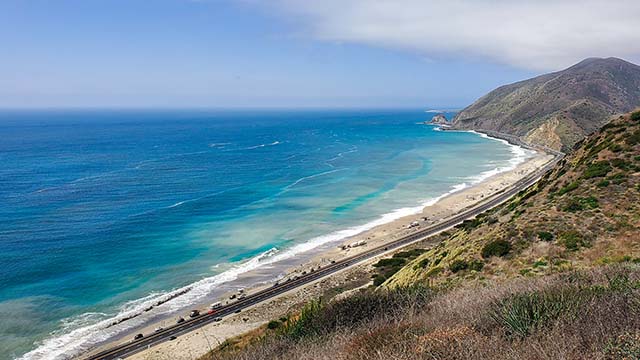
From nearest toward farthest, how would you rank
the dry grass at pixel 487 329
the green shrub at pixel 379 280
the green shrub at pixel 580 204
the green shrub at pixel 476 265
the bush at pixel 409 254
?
the dry grass at pixel 487 329 < the green shrub at pixel 476 265 < the green shrub at pixel 580 204 < the green shrub at pixel 379 280 < the bush at pixel 409 254

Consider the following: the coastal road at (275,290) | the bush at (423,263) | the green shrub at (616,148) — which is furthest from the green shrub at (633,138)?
the coastal road at (275,290)

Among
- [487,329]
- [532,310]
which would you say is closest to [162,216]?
[487,329]

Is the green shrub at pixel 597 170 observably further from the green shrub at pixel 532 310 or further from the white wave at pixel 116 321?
the white wave at pixel 116 321

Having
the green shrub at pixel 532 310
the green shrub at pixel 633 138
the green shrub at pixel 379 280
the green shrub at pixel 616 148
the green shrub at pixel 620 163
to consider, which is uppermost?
the green shrub at pixel 633 138

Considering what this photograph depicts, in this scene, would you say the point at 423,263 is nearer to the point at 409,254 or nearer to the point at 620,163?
the point at 409,254

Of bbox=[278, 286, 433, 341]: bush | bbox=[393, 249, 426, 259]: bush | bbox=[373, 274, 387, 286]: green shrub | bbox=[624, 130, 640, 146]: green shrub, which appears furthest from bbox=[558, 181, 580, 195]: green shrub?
bbox=[278, 286, 433, 341]: bush

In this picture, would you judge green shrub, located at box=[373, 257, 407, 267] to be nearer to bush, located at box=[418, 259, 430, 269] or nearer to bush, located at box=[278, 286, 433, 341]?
bush, located at box=[418, 259, 430, 269]
